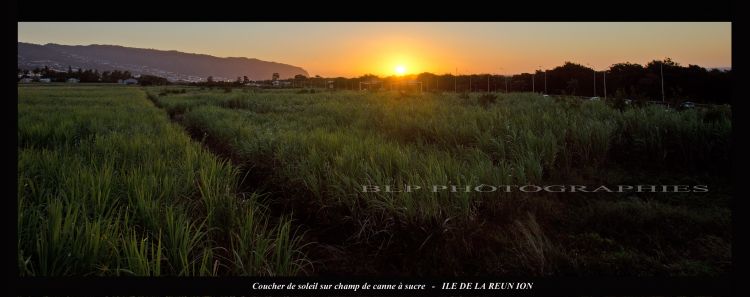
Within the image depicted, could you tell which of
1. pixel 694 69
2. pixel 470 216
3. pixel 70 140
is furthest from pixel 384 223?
pixel 694 69

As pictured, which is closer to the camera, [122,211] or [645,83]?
[122,211]

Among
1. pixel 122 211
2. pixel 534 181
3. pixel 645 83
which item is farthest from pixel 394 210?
pixel 645 83

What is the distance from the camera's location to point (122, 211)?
275 centimetres

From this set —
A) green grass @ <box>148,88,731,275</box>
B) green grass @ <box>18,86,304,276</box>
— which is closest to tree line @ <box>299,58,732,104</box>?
green grass @ <box>148,88,731,275</box>

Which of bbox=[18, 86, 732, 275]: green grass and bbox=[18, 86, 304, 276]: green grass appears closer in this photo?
bbox=[18, 86, 304, 276]: green grass

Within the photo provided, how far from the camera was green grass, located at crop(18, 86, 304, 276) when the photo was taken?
6.57 feet

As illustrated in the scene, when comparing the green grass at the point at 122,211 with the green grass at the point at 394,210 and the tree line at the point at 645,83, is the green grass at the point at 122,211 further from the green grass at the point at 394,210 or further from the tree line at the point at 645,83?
the tree line at the point at 645,83

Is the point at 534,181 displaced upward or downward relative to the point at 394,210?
upward

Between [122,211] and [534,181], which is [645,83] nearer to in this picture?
[534,181]

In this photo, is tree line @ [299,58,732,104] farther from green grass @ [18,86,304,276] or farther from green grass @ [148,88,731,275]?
green grass @ [18,86,304,276]

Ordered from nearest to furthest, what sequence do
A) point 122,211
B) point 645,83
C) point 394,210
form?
point 394,210, point 122,211, point 645,83

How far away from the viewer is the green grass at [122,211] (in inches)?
78.8

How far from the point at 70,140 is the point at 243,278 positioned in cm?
377
